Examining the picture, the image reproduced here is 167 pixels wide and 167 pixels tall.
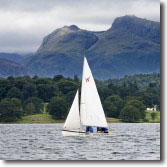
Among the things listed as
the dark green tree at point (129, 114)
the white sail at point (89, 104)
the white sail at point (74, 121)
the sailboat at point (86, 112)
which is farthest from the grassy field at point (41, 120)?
the white sail at point (89, 104)

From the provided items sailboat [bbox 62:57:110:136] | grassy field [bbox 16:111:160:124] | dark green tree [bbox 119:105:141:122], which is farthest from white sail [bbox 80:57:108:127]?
dark green tree [bbox 119:105:141:122]

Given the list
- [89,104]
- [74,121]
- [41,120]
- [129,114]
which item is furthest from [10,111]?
[89,104]

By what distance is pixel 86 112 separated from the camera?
240 feet

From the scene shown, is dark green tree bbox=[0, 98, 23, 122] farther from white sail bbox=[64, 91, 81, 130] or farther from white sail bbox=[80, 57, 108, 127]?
white sail bbox=[80, 57, 108, 127]

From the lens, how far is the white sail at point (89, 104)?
7269 cm

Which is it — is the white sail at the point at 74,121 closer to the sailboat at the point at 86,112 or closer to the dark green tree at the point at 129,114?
the sailboat at the point at 86,112

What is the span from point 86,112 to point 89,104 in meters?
1.25

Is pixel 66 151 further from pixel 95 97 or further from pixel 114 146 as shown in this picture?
pixel 95 97

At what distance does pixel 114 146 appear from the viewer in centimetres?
6700

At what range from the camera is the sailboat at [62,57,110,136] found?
7275 cm

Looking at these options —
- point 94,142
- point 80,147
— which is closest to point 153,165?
point 80,147

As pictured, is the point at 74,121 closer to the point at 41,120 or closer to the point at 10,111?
the point at 10,111

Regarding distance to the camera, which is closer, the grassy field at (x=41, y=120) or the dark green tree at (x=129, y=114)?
the grassy field at (x=41, y=120)

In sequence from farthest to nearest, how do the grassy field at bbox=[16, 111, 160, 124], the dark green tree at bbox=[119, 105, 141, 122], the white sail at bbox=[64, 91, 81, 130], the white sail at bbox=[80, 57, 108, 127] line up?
the dark green tree at bbox=[119, 105, 141, 122], the grassy field at bbox=[16, 111, 160, 124], the white sail at bbox=[64, 91, 81, 130], the white sail at bbox=[80, 57, 108, 127]
